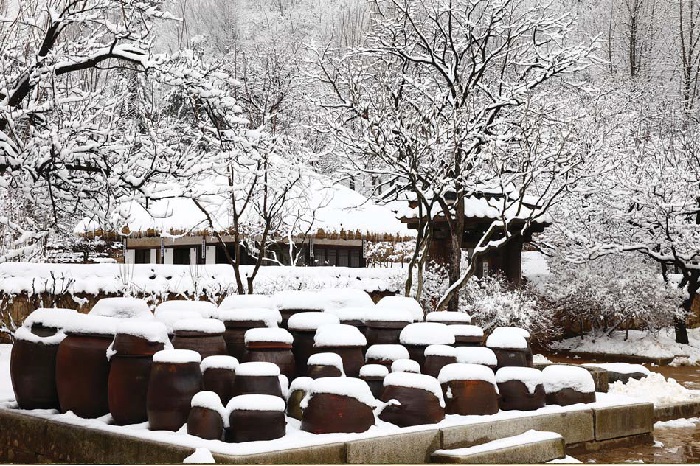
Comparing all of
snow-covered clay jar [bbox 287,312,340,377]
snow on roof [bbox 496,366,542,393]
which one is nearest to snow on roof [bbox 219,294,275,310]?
snow-covered clay jar [bbox 287,312,340,377]

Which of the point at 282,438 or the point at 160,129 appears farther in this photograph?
the point at 160,129

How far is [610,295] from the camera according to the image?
14.0 meters

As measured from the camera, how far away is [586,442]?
505 cm

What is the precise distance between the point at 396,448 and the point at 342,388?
0.39 meters

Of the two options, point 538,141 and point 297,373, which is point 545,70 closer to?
point 538,141

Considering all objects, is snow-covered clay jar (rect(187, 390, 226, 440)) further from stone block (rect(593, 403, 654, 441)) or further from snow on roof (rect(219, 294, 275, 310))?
stone block (rect(593, 403, 654, 441))

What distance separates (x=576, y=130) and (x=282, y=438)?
33.2ft

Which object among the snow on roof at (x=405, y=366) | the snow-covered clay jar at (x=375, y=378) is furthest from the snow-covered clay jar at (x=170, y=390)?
the snow on roof at (x=405, y=366)

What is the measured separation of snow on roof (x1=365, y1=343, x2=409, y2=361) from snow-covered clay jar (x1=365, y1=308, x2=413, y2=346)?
8.4 inches

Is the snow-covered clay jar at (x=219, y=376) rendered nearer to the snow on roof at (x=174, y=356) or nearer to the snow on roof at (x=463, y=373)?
the snow on roof at (x=174, y=356)

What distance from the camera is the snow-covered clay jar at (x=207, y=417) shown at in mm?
3834

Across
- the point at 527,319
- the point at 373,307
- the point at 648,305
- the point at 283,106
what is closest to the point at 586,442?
the point at 373,307

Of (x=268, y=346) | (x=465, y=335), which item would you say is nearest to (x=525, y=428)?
(x=465, y=335)

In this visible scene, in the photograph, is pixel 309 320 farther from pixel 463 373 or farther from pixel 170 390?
pixel 170 390
